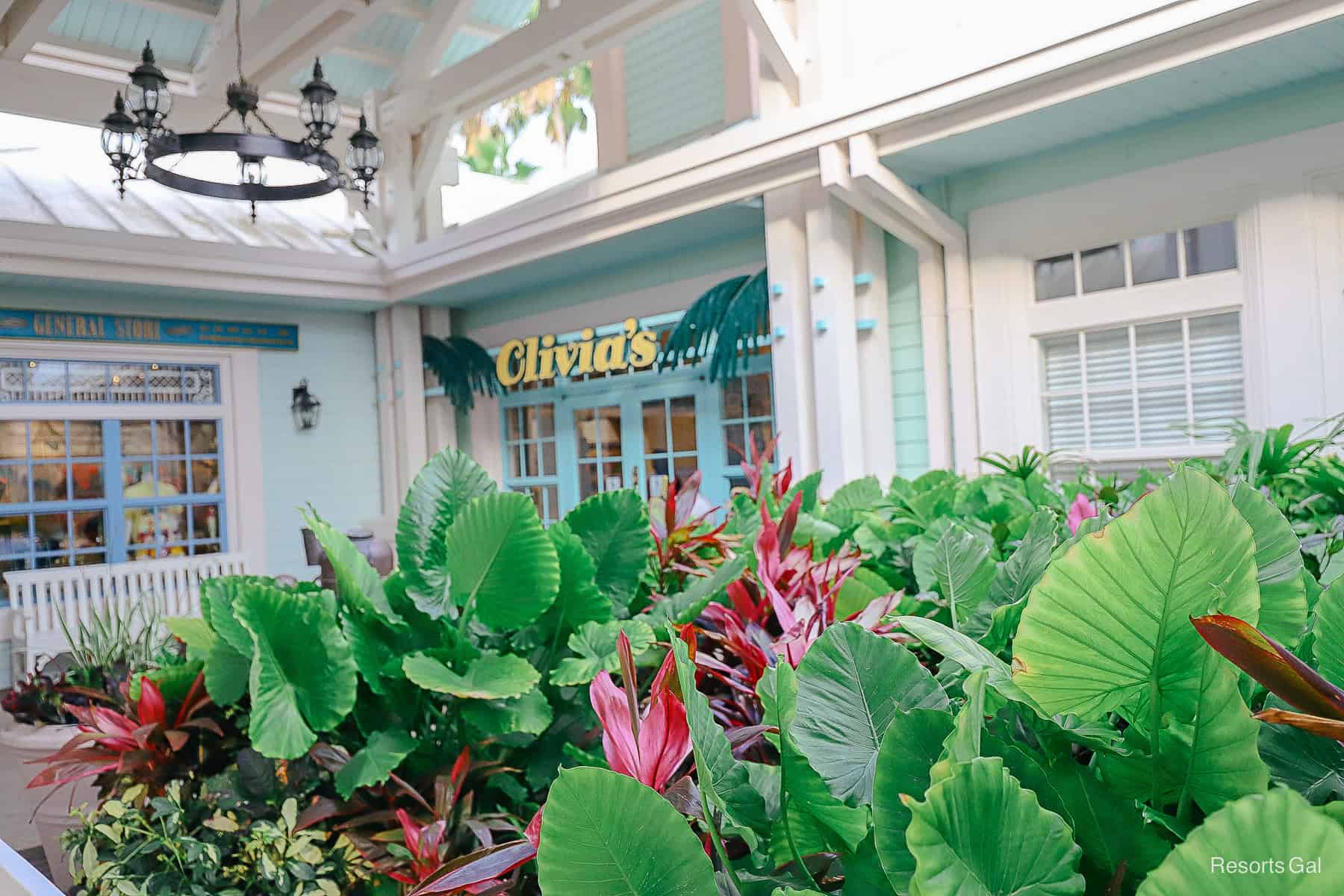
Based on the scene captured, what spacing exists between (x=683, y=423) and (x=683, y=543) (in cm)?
518

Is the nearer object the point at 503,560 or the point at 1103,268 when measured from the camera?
the point at 503,560

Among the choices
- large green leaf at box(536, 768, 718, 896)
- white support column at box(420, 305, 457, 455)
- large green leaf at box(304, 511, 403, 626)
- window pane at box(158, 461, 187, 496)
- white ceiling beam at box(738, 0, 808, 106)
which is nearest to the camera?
large green leaf at box(536, 768, 718, 896)

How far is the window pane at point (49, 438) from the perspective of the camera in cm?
648

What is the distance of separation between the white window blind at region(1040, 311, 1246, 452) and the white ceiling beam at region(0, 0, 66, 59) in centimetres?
590

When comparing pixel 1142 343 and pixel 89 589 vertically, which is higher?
pixel 1142 343

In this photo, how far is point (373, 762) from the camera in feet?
2.61

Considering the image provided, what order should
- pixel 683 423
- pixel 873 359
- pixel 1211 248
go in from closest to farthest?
pixel 1211 248 < pixel 873 359 < pixel 683 423

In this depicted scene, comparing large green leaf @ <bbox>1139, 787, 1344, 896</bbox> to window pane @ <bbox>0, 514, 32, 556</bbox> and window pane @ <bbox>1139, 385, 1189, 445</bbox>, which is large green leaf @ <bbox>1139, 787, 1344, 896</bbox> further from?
window pane @ <bbox>0, 514, 32, 556</bbox>

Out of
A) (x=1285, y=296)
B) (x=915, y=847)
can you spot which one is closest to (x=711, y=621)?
(x=915, y=847)

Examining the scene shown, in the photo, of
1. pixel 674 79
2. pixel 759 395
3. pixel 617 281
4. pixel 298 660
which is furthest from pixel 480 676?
pixel 617 281

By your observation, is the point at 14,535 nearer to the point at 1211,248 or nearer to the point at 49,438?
the point at 49,438

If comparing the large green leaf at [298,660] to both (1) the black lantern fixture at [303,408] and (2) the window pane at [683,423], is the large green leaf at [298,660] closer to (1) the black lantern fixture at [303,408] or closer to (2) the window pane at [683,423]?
(2) the window pane at [683,423]

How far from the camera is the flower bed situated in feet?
0.92

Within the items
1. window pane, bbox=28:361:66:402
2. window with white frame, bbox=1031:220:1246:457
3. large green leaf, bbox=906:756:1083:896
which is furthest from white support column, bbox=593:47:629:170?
large green leaf, bbox=906:756:1083:896
